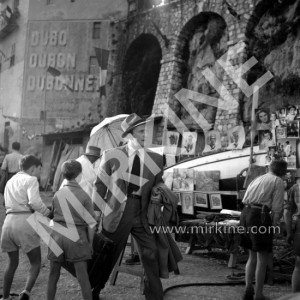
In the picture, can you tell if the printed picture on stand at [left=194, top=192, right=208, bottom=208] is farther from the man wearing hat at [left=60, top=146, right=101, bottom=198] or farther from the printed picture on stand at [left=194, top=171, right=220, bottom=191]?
the man wearing hat at [left=60, top=146, right=101, bottom=198]

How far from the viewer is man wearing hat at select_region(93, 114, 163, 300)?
3.68m

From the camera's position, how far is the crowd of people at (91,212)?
367 cm

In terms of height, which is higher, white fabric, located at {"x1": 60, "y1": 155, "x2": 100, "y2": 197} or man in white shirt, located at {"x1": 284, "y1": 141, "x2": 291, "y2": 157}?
man in white shirt, located at {"x1": 284, "y1": 141, "x2": 291, "y2": 157}

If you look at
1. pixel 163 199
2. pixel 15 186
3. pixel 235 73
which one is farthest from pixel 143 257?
pixel 235 73

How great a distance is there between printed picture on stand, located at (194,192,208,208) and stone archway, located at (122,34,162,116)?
1434 centimetres

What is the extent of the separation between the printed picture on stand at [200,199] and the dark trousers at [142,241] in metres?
4.40

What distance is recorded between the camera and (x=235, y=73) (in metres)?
15.9

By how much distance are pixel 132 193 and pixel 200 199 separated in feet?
15.0

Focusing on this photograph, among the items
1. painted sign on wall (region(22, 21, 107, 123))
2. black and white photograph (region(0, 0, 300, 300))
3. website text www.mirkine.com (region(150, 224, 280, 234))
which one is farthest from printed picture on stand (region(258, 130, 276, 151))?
painted sign on wall (region(22, 21, 107, 123))

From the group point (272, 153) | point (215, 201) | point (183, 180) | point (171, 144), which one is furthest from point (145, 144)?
point (171, 144)

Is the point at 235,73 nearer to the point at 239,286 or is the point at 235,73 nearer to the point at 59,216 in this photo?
the point at 239,286

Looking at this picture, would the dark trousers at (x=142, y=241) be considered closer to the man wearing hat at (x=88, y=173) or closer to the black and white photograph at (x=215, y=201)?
the man wearing hat at (x=88, y=173)

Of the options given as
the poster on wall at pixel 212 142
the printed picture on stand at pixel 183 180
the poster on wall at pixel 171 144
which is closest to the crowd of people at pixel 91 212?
the printed picture on stand at pixel 183 180

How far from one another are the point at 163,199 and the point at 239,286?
2.06 meters
